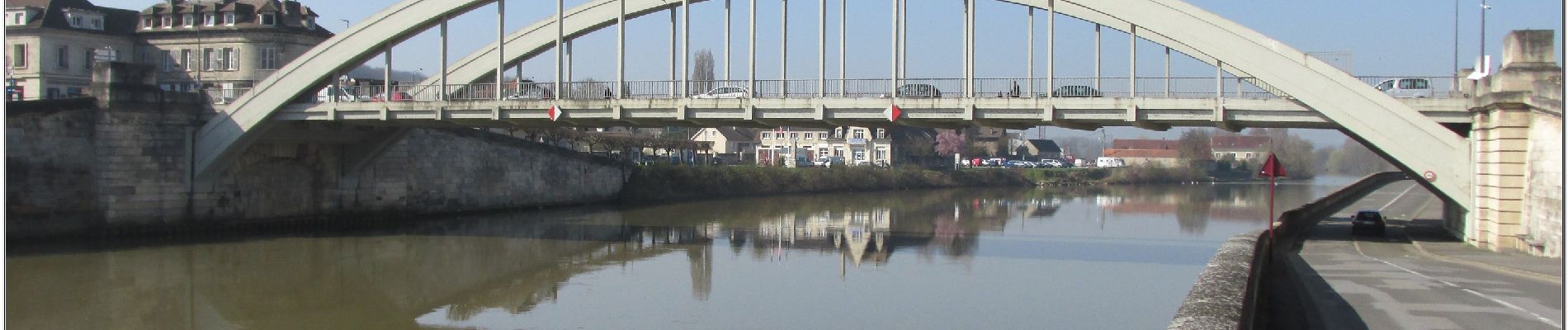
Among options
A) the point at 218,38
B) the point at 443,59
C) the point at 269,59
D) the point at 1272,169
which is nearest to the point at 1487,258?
the point at 1272,169

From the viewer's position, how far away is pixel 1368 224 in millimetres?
27141

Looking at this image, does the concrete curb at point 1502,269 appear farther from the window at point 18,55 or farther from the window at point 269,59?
the window at point 18,55

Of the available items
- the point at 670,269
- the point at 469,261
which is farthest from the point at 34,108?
the point at 670,269

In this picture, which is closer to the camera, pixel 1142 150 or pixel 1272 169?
pixel 1272 169

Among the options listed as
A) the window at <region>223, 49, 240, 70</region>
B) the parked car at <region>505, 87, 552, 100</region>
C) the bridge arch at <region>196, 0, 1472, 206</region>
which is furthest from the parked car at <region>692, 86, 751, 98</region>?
the window at <region>223, 49, 240, 70</region>

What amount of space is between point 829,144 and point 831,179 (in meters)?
25.6

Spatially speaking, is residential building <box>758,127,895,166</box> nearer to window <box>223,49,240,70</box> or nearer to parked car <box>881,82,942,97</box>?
window <box>223,49,240,70</box>

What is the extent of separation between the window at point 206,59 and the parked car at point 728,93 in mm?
30848

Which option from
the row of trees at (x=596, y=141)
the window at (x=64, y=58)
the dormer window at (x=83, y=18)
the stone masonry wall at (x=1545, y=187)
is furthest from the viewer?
the row of trees at (x=596, y=141)

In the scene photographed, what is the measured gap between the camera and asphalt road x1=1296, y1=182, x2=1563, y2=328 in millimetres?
13406

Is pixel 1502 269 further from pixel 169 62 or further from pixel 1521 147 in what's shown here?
pixel 169 62

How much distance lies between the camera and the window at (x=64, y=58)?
4569cm

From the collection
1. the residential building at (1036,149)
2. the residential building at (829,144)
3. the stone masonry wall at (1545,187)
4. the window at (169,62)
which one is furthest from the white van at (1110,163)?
the stone masonry wall at (1545,187)

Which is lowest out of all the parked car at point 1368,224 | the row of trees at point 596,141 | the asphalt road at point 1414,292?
the asphalt road at point 1414,292
